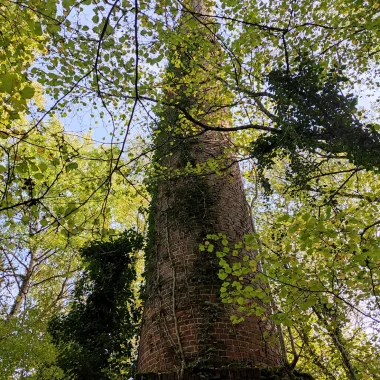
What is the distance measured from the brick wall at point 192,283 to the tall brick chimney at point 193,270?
0.04ft

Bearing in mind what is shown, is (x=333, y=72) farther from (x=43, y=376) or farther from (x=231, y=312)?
(x=43, y=376)

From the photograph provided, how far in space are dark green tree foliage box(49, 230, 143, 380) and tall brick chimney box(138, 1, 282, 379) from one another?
130cm

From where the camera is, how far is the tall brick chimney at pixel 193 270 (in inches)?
195

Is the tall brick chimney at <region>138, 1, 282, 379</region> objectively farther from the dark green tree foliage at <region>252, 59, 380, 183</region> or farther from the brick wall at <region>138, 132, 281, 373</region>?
the dark green tree foliage at <region>252, 59, 380, 183</region>

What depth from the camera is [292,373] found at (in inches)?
183

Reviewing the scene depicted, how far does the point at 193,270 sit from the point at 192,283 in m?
0.24

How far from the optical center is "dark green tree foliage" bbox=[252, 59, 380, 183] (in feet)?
16.9

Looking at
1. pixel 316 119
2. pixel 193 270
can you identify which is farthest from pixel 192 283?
pixel 316 119

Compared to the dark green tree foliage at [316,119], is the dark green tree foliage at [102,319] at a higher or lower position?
lower

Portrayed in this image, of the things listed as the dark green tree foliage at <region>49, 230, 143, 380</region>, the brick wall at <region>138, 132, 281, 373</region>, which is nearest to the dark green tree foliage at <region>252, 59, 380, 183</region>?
the brick wall at <region>138, 132, 281, 373</region>

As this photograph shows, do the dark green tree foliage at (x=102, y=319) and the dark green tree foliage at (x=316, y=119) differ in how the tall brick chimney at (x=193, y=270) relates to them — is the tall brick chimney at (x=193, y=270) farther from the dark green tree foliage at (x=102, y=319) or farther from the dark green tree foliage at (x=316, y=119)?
the dark green tree foliage at (x=316, y=119)

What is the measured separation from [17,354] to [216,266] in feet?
16.5

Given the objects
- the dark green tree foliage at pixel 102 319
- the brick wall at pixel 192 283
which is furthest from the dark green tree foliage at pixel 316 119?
the dark green tree foliage at pixel 102 319

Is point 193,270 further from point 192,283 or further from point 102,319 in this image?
point 102,319
